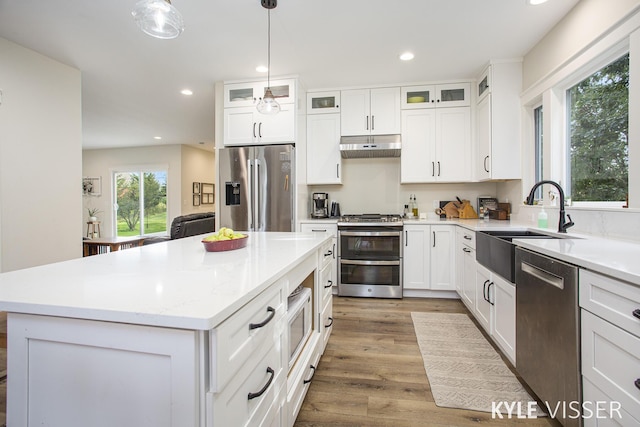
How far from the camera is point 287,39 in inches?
102

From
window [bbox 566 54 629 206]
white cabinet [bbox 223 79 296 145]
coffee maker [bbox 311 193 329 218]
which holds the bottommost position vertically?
coffee maker [bbox 311 193 329 218]

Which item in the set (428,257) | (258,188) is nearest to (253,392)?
(258,188)

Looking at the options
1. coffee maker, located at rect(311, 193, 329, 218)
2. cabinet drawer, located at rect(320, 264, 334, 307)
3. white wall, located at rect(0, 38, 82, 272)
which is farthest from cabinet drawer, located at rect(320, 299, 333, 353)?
white wall, located at rect(0, 38, 82, 272)

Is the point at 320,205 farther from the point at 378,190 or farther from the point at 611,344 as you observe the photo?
the point at 611,344

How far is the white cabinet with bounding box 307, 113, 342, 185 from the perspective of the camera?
364cm

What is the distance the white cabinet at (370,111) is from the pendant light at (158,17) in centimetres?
246

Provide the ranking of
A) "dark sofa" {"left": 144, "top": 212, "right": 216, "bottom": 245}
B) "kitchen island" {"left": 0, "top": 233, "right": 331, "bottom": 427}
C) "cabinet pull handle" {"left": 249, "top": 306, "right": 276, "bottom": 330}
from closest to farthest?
"kitchen island" {"left": 0, "top": 233, "right": 331, "bottom": 427}, "cabinet pull handle" {"left": 249, "top": 306, "right": 276, "bottom": 330}, "dark sofa" {"left": 144, "top": 212, "right": 216, "bottom": 245}

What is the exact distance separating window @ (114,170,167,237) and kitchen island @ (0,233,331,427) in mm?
6941

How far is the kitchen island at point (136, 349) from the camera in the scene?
66 cm

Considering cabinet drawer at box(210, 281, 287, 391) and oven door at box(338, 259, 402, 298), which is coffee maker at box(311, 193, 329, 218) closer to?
oven door at box(338, 259, 402, 298)

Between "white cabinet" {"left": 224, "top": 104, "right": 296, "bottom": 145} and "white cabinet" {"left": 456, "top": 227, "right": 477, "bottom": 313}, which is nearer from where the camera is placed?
"white cabinet" {"left": 456, "top": 227, "right": 477, "bottom": 313}

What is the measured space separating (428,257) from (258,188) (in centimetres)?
211

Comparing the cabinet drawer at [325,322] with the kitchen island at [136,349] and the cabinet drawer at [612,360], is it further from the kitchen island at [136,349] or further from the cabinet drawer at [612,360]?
the cabinet drawer at [612,360]

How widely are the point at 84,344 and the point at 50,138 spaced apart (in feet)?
10.8
